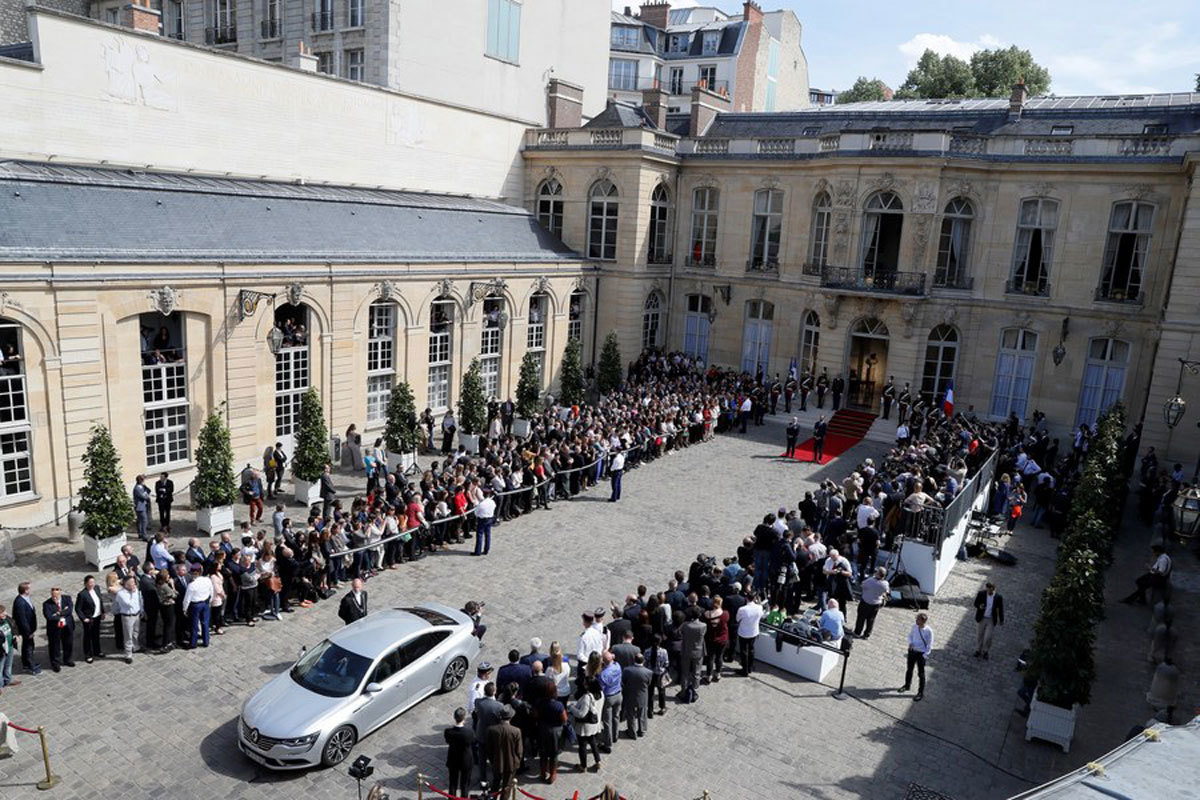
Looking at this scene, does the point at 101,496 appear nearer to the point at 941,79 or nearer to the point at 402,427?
the point at 402,427

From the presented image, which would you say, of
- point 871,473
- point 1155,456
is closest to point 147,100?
point 871,473

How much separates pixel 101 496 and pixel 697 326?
25.1 m

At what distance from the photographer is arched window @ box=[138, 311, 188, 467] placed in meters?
20.1

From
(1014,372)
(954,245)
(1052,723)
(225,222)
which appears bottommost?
(1052,723)

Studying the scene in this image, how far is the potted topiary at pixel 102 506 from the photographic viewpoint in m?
16.5

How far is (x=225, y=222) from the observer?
73.9 feet

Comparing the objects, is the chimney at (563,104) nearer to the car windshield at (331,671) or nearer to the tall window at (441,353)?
the tall window at (441,353)

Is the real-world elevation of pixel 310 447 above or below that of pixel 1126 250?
below

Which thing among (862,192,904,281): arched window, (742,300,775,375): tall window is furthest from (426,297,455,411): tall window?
(862,192,904,281): arched window

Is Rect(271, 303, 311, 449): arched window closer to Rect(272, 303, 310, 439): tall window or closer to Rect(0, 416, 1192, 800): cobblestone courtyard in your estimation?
Rect(272, 303, 310, 439): tall window

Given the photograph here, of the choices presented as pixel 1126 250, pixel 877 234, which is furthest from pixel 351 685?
pixel 1126 250

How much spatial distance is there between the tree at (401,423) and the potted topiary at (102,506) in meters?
7.80

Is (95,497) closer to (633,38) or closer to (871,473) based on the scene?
(871,473)

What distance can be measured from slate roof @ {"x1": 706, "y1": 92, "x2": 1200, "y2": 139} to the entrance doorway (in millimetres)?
7454
